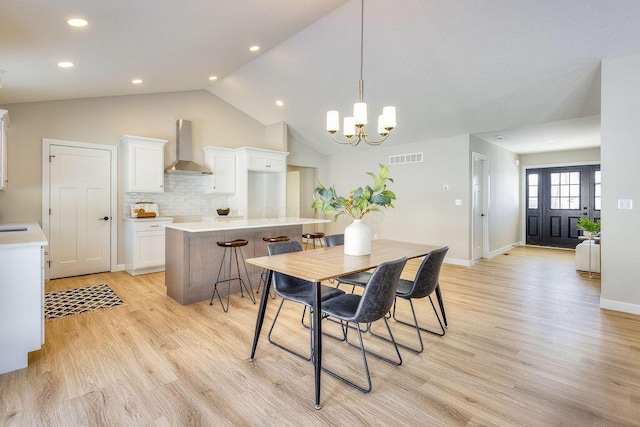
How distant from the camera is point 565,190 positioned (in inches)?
306

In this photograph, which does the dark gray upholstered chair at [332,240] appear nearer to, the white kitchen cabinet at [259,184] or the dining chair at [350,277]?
the dining chair at [350,277]

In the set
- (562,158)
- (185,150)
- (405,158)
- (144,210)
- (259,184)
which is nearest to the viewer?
(144,210)

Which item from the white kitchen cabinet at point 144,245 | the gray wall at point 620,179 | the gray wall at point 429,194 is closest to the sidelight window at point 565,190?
the gray wall at point 429,194

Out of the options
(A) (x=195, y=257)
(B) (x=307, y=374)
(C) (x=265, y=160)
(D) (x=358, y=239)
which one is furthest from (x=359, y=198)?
(C) (x=265, y=160)

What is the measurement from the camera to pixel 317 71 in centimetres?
498

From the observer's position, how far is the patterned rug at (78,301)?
343 centimetres

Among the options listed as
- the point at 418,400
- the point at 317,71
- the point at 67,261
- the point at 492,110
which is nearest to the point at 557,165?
the point at 492,110

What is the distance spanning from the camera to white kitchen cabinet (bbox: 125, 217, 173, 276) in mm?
4989

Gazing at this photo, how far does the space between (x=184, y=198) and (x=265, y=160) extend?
1.67 meters

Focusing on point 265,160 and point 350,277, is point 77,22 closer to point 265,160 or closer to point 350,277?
point 350,277

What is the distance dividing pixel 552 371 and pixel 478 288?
218 centimetres

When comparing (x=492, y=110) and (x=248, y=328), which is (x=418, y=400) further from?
(x=492, y=110)

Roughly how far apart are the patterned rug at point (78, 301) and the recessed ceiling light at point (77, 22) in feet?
8.75

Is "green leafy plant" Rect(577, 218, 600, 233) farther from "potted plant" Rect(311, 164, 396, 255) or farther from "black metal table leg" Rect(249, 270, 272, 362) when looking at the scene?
"black metal table leg" Rect(249, 270, 272, 362)
